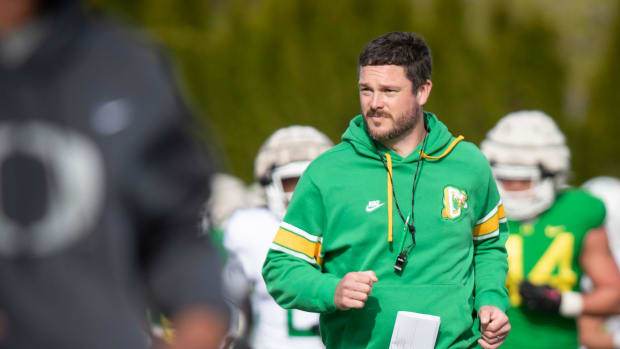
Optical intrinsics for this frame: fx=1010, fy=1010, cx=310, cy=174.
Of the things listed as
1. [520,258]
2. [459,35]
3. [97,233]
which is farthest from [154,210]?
[459,35]

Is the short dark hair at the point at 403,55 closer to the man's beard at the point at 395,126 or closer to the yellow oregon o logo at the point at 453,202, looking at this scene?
the man's beard at the point at 395,126

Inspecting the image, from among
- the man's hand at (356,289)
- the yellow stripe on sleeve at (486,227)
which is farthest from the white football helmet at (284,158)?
the man's hand at (356,289)

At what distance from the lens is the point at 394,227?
4.11 metres

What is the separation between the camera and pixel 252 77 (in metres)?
27.4

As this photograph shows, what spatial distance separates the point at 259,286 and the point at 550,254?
1777 mm

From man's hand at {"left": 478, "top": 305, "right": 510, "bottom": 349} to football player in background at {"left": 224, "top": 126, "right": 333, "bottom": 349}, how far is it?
188 cm

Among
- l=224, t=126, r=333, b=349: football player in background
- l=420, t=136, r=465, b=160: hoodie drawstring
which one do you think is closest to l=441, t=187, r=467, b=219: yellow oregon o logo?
l=420, t=136, r=465, b=160: hoodie drawstring

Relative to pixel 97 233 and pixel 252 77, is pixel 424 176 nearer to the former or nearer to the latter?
pixel 97 233

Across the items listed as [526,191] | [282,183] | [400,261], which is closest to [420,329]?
[400,261]

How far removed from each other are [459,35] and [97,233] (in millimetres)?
23561

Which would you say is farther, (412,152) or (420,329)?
(412,152)

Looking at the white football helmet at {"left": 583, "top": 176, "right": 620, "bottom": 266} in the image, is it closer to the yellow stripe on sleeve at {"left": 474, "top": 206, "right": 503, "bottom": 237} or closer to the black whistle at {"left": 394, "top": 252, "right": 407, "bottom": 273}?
the yellow stripe on sleeve at {"left": 474, "top": 206, "right": 503, "bottom": 237}

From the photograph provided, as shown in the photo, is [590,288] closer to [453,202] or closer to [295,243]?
[453,202]

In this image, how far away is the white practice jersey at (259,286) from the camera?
5.79 meters
